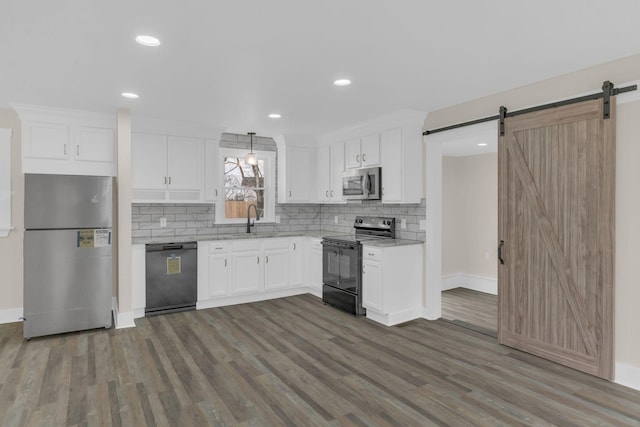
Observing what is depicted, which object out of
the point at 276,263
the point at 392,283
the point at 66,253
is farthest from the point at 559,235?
the point at 66,253

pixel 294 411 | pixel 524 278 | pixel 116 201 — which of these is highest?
pixel 116 201

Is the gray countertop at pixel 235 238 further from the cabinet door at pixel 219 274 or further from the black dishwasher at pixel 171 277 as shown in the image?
the cabinet door at pixel 219 274

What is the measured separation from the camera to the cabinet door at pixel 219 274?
16.6ft

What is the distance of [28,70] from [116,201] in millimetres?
1851

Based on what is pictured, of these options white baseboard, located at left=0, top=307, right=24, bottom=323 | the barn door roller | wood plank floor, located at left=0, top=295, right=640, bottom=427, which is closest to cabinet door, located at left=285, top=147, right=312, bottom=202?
wood plank floor, located at left=0, top=295, right=640, bottom=427

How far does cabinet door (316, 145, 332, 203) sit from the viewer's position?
5.90m

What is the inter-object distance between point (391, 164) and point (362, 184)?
51 cm

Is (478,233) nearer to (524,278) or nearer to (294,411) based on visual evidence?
(524,278)

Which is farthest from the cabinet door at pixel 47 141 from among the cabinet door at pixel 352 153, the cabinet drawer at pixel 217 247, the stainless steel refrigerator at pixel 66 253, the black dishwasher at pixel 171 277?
the cabinet door at pixel 352 153

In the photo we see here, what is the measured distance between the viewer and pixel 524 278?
3.62m

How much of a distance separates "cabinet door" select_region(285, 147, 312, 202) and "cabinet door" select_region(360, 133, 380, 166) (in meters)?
1.23

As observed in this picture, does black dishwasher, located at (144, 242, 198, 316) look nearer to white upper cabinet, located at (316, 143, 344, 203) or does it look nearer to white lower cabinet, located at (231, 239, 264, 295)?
white lower cabinet, located at (231, 239, 264, 295)

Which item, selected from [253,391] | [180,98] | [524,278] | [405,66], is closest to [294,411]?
[253,391]

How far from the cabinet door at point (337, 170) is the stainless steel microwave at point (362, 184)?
18 cm
